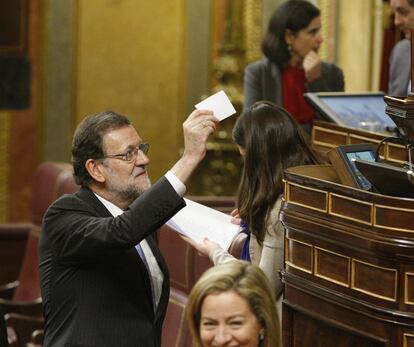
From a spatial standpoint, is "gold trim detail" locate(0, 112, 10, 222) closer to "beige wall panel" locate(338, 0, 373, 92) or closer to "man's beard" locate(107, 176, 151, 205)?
"beige wall panel" locate(338, 0, 373, 92)

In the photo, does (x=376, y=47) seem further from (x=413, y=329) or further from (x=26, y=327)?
(x=413, y=329)

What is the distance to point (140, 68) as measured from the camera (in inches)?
380

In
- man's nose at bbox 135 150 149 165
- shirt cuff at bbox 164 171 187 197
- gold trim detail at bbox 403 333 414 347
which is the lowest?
gold trim detail at bbox 403 333 414 347

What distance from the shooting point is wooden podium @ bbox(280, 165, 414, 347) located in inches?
119

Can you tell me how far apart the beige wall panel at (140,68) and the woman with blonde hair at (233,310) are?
22.8 feet

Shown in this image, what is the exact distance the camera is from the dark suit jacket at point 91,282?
3.38m

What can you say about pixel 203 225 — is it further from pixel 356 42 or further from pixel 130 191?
pixel 356 42

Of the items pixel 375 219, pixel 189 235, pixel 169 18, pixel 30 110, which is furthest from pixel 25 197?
pixel 375 219

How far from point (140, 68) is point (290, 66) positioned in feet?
12.7

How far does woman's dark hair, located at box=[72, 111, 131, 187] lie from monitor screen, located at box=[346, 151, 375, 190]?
0.66 metres

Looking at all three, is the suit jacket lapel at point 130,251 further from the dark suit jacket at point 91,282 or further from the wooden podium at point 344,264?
the wooden podium at point 344,264

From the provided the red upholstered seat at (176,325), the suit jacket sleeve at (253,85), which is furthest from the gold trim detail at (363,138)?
the suit jacket sleeve at (253,85)

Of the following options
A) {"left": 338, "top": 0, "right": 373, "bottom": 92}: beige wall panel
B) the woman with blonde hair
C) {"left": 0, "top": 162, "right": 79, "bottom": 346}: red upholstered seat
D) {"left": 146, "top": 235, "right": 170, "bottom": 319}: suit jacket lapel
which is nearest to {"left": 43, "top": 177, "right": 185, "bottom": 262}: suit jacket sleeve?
{"left": 146, "top": 235, "right": 170, "bottom": 319}: suit jacket lapel

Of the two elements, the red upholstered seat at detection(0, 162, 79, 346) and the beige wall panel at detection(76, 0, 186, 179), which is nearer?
the red upholstered seat at detection(0, 162, 79, 346)
